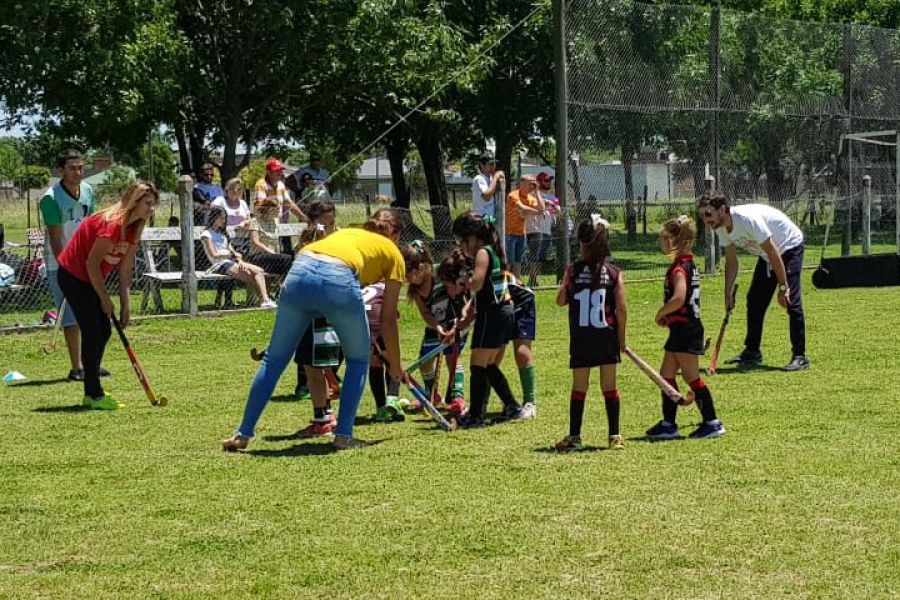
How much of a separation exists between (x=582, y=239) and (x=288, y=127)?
23.6 metres

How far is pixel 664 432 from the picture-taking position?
28.5 ft

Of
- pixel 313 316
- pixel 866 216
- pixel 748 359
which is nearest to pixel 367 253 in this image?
pixel 313 316

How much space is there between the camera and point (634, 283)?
2141 cm

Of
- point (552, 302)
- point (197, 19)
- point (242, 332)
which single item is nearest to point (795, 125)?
point (552, 302)

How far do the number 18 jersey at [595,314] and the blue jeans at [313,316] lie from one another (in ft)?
4.26

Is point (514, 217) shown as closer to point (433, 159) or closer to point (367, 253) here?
point (367, 253)

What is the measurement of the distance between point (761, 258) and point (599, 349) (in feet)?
16.1

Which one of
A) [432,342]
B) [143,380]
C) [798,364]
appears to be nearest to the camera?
[432,342]

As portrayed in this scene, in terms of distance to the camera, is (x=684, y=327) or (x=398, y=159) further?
(x=398, y=159)

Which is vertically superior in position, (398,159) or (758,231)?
(398,159)

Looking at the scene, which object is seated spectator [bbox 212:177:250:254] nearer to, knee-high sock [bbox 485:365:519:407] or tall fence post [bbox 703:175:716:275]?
tall fence post [bbox 703:175:716:275]

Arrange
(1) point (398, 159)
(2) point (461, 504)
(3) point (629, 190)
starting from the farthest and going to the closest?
1. (1) point (398, 159)
2. (3) point (629, 190)
3. (2) point (461, 504)

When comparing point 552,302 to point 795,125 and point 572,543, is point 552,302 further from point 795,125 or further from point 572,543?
point 572,543

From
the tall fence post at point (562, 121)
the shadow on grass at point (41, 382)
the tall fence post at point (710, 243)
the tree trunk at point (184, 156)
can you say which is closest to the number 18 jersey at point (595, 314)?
the shadow on grass at point (41, 382)
